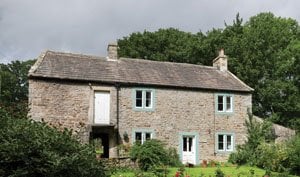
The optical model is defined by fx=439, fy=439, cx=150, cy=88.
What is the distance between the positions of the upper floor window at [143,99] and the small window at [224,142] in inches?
254

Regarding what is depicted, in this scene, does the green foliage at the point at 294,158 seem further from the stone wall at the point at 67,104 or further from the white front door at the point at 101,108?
the white front door at the point at 101,108

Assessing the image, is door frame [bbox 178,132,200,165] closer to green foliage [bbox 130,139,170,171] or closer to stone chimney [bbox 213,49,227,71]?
green foliage [bbox 130,139,170,171]

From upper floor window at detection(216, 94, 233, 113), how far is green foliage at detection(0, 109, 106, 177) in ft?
84.6

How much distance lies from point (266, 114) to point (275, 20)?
12.2 metres

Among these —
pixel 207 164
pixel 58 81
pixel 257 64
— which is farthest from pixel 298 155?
pixel 257 64

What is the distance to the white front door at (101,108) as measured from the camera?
3130 cm

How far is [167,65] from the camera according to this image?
121ft

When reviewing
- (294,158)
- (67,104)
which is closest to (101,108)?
(67,104)

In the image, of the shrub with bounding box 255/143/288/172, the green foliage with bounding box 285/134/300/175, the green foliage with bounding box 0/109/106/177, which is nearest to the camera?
the green foliage with bounding box 0/109/106/177

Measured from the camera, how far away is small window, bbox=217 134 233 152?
35156 mm

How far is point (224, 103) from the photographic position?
35500 millimetres

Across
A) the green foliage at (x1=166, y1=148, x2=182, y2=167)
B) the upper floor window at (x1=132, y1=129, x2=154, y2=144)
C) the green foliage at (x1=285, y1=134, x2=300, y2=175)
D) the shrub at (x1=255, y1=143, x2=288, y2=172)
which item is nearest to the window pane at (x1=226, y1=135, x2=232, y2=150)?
the shrub at (x1=255, y1=143, x2=288, y2=172)

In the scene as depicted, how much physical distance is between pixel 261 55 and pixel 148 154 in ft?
78.1

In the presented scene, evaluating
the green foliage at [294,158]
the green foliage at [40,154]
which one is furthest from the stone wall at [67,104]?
the green foliage at [40,154]
